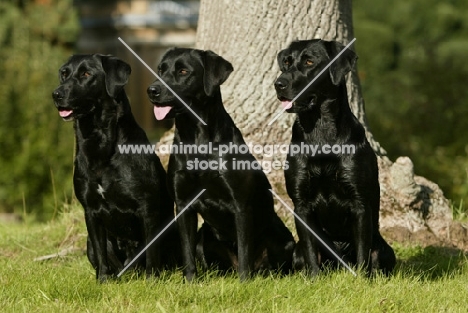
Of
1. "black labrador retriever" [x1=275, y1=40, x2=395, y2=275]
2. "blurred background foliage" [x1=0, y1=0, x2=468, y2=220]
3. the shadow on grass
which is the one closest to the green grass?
the shadow on grass

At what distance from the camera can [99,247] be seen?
5.45m

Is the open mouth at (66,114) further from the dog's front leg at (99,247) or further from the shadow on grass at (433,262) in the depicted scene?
the shadow on grass at (433,262)

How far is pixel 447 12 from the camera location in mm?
16938

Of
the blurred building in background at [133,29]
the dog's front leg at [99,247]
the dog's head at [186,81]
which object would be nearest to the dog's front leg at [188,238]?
the dog's front leg at [99,247]

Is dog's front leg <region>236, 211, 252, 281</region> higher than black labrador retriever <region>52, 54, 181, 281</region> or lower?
lower

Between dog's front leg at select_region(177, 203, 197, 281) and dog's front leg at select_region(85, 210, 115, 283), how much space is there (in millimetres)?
540

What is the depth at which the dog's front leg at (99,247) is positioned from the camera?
541 cm

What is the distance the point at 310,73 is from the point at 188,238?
4.59 ft

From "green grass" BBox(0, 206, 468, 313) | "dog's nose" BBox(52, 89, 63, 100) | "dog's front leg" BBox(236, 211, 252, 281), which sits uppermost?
"dog's nose" BBox(52, 89, 63, 100)

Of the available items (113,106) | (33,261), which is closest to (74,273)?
(33,261)

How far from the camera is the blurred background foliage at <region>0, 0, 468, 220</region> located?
11.2m

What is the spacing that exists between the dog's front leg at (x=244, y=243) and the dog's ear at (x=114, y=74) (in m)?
1.17

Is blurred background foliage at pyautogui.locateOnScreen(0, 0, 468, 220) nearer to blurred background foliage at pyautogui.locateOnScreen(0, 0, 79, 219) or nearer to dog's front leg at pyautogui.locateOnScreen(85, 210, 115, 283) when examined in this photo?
blurred background foliage at pyautogui.locateOnScreen(0, 0, 79, 219)

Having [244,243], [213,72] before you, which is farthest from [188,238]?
[213,72]
